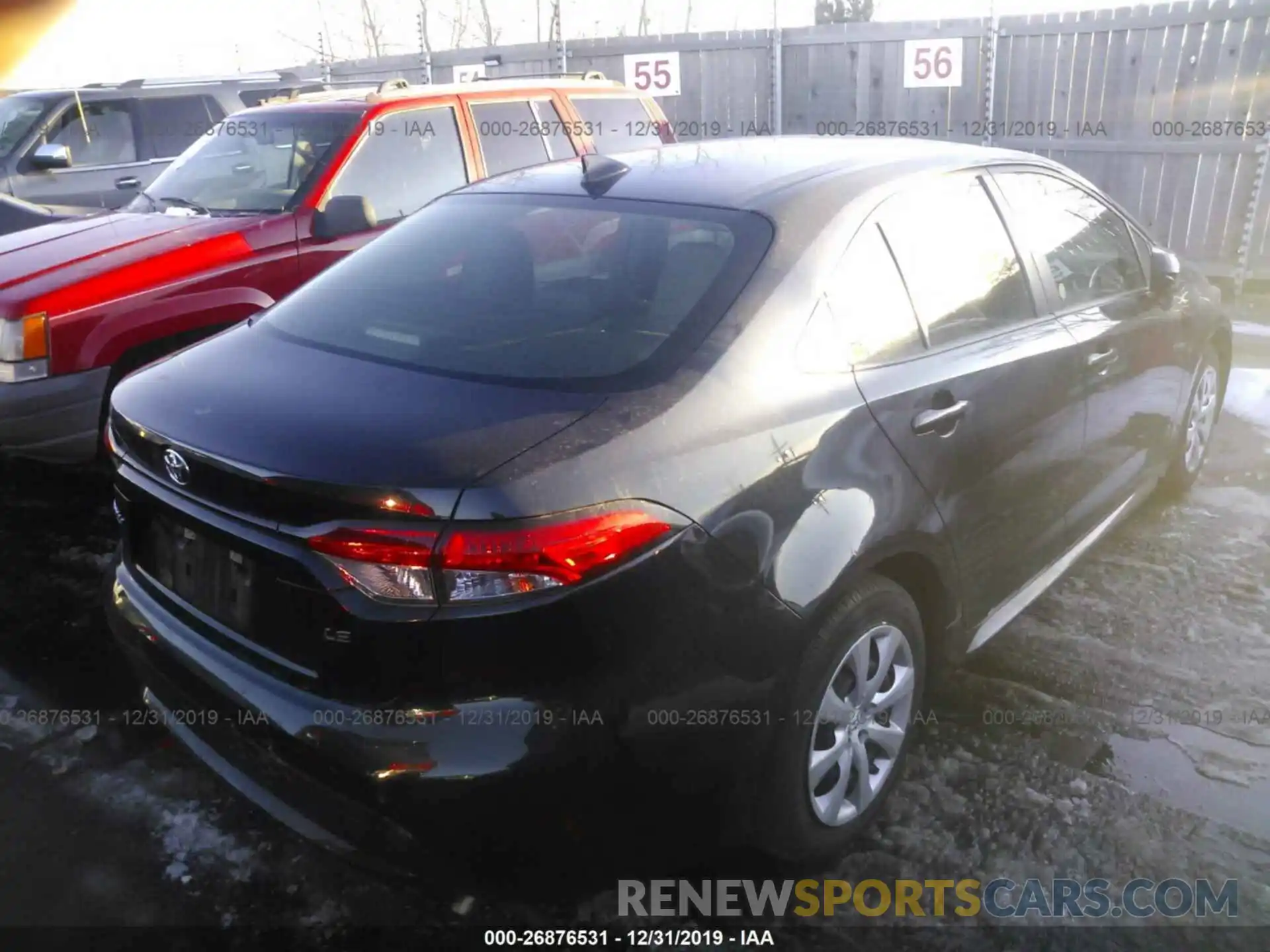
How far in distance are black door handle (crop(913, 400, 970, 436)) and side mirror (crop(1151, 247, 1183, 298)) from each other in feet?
5.92

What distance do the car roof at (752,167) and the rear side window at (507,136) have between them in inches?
110

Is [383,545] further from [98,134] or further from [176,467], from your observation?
[98,134]

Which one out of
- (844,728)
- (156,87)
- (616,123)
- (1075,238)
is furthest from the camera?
(156,87)

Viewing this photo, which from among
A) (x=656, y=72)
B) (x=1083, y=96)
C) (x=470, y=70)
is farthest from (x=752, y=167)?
(x=470, y=70)

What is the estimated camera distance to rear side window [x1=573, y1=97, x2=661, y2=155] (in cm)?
685

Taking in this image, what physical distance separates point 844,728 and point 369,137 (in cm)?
438

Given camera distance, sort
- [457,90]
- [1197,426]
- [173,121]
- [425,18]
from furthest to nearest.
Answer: [425,18] → [173,121] → [457,90] → [1197,426]

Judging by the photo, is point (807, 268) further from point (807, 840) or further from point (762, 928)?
point (762, 928)

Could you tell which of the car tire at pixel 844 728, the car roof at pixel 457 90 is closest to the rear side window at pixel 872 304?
the car tire at pixel 844 728

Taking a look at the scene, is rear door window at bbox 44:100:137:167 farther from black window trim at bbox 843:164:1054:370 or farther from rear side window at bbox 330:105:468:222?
black window trim at bbox 843:164:1054:370

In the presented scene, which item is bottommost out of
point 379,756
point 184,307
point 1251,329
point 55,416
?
point 1251,329

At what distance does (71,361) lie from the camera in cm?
454

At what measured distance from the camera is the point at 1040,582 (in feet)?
11.5

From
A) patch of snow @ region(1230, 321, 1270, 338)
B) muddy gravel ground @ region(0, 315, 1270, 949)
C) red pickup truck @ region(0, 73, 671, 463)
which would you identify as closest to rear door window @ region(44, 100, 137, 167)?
red pickup truck @ region(0, 73, 671, 463)
